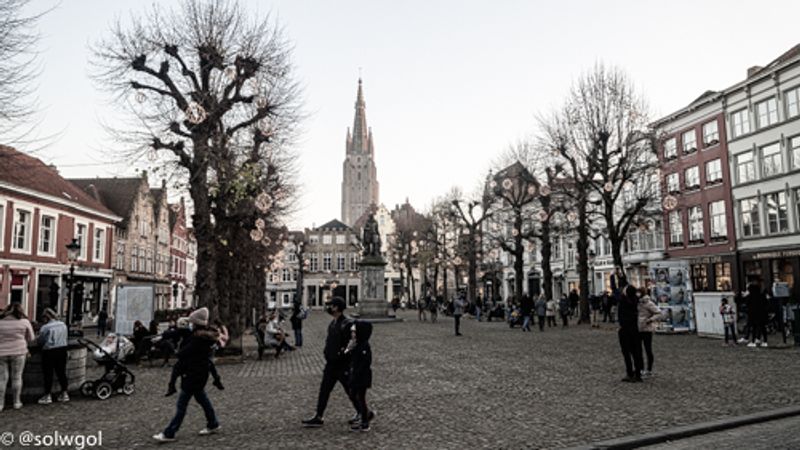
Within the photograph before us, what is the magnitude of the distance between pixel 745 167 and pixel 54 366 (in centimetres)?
3694

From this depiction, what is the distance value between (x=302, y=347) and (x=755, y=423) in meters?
16.5

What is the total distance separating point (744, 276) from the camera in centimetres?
3341

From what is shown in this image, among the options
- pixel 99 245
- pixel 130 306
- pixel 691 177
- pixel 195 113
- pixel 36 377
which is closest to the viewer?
pixel 36 377

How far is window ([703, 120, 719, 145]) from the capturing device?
3578 centimetres

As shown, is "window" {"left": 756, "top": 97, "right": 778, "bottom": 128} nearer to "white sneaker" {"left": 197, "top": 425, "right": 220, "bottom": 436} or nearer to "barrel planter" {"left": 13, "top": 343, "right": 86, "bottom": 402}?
"white sneaker" {"left": 197, "top": 425, "right": 220, "bottom": 436}

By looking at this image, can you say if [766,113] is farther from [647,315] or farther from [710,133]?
[647,315]

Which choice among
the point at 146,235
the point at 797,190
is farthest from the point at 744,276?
the point at 146,235

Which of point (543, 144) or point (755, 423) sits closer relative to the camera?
point (755, 423)

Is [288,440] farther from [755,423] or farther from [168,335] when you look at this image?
[168,335]

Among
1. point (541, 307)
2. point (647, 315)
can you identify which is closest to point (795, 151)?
point (541, 307)

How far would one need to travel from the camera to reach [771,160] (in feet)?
105

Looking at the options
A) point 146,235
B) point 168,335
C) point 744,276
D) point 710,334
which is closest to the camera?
point 168,335

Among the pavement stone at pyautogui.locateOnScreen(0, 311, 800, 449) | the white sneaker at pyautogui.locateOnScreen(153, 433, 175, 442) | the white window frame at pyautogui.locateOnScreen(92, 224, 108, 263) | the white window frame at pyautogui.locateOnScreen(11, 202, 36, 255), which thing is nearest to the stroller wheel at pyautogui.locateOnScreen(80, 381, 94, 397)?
the pavement stone at pyautogui.locateOnScreen(0, 311, 800, 449)

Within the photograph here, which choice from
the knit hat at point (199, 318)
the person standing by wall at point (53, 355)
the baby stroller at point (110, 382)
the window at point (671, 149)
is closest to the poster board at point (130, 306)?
the baby stroller at point (110, 382)
